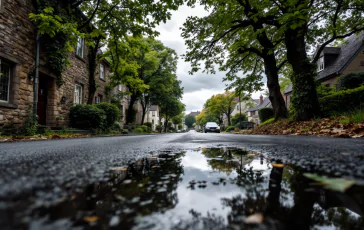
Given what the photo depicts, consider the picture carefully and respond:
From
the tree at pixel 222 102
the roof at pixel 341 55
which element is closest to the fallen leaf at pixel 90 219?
the roof at pixel 341 55

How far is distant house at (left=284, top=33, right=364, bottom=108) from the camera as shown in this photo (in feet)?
58.3

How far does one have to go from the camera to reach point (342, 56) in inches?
771

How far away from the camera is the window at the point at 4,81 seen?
21.4 ft

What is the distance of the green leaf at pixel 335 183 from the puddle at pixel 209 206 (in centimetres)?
2

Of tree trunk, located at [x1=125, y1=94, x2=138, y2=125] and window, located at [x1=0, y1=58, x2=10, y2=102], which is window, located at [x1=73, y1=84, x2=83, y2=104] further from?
tree trunk, located at [x1=125, y1=94, x2=138, y2=125]

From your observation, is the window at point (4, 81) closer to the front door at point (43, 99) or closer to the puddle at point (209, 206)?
the front door at point (43, 99)

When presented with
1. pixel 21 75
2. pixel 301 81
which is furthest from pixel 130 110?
pixel 301 81

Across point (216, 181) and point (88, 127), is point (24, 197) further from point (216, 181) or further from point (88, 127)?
point (88, 127)

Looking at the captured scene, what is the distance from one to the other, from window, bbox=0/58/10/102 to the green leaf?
29.5ft

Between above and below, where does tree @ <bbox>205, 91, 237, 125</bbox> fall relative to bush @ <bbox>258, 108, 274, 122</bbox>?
above

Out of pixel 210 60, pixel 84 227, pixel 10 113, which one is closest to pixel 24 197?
pixel 84 227

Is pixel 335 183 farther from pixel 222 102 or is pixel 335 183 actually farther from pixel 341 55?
pixel 222 102

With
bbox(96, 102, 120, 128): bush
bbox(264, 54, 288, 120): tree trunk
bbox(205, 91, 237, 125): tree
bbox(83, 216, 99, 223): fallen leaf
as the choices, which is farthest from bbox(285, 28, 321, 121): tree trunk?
bbox(205, 91, 237, 125): tree

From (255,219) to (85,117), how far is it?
35.2ft
